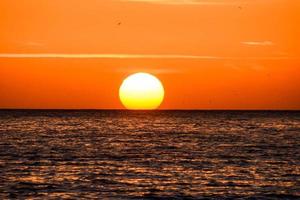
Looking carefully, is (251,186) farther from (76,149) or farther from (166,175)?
(76,149)

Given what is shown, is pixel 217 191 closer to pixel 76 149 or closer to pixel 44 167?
pixel 44 167

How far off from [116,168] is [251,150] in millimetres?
30631

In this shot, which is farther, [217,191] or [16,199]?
[217,191]

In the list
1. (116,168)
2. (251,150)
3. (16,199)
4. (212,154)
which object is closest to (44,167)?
(116,168)

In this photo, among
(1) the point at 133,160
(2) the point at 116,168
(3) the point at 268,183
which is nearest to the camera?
(3) the point at 268,183

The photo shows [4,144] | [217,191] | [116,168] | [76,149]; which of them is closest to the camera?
[217,191]

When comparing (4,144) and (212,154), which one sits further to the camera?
(4,144)

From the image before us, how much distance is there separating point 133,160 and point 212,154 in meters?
13.1

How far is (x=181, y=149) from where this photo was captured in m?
92.9

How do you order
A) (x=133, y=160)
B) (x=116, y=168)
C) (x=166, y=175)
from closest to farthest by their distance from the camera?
(x=166, y=175)
(x=116, y=168)
(x=133, y=160)

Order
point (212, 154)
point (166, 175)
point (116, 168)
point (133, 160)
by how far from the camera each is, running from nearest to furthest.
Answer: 1. point (166, 175)
2. point (116, 168)
3. point (133, 160)
4. point (212, 154)

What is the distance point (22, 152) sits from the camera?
8638 centimetres

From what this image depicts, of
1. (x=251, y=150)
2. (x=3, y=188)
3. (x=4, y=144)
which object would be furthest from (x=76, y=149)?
(x=3, y=188)

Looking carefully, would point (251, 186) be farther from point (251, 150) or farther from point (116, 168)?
point (251, 150)
